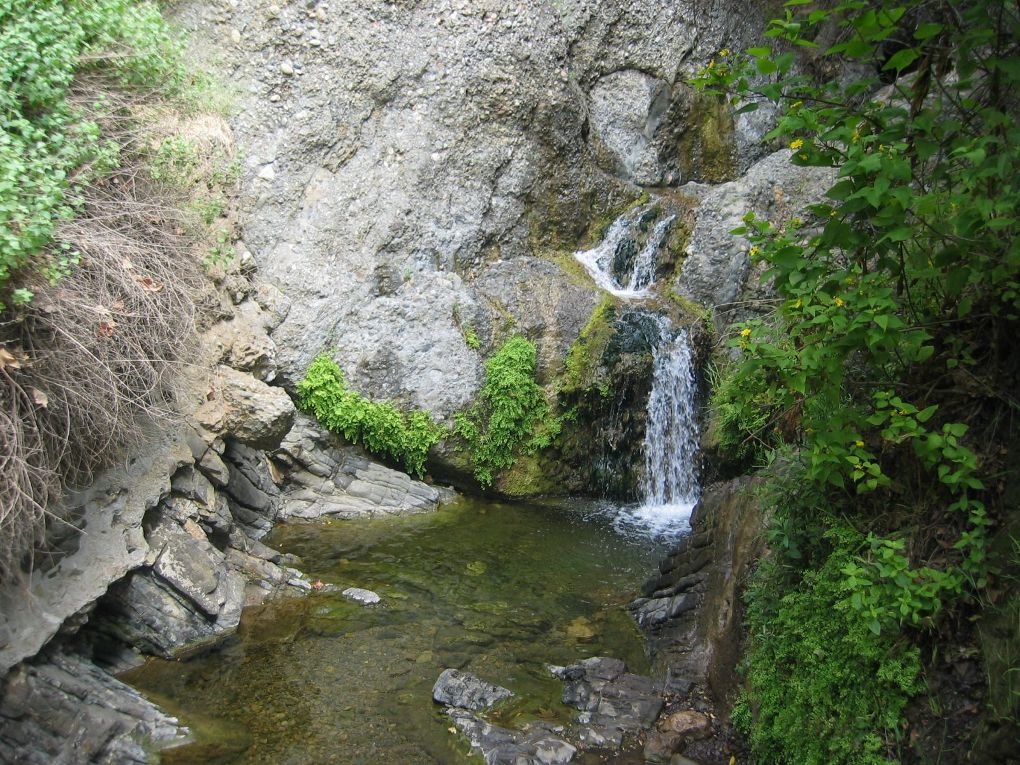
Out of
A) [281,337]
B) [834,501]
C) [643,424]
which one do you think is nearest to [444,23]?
[281,337]

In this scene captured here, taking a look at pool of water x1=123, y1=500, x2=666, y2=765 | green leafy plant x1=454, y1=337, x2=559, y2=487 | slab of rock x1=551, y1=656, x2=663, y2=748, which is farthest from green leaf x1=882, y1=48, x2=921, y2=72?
green leafy plant x1=454, y1=337, x2=559, y2=487

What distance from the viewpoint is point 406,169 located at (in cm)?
995

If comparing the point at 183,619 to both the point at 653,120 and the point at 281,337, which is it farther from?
the point at 653,120

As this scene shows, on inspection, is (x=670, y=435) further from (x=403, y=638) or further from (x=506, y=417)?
(x=403, y=638)

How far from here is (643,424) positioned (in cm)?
934

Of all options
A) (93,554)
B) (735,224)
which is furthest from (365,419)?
(735,224)

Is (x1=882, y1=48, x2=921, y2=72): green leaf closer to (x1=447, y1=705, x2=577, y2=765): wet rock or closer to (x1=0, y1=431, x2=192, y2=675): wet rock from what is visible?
(x1=447, y1=705, x2=577, y2=765): wet rock

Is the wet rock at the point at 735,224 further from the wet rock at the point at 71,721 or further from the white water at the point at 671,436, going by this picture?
the wet rock at the point at 71,721

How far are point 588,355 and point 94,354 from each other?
5877mm

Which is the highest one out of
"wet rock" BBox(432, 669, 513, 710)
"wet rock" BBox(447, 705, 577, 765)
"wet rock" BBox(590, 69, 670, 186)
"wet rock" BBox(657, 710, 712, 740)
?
"wet rock" BBox(590, 69, 670, 186)

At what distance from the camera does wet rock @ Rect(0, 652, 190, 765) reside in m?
4.20

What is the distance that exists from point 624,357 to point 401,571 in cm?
399

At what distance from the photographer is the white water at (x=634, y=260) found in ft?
34.0

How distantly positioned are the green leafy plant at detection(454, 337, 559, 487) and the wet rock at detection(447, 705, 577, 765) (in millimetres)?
4571
